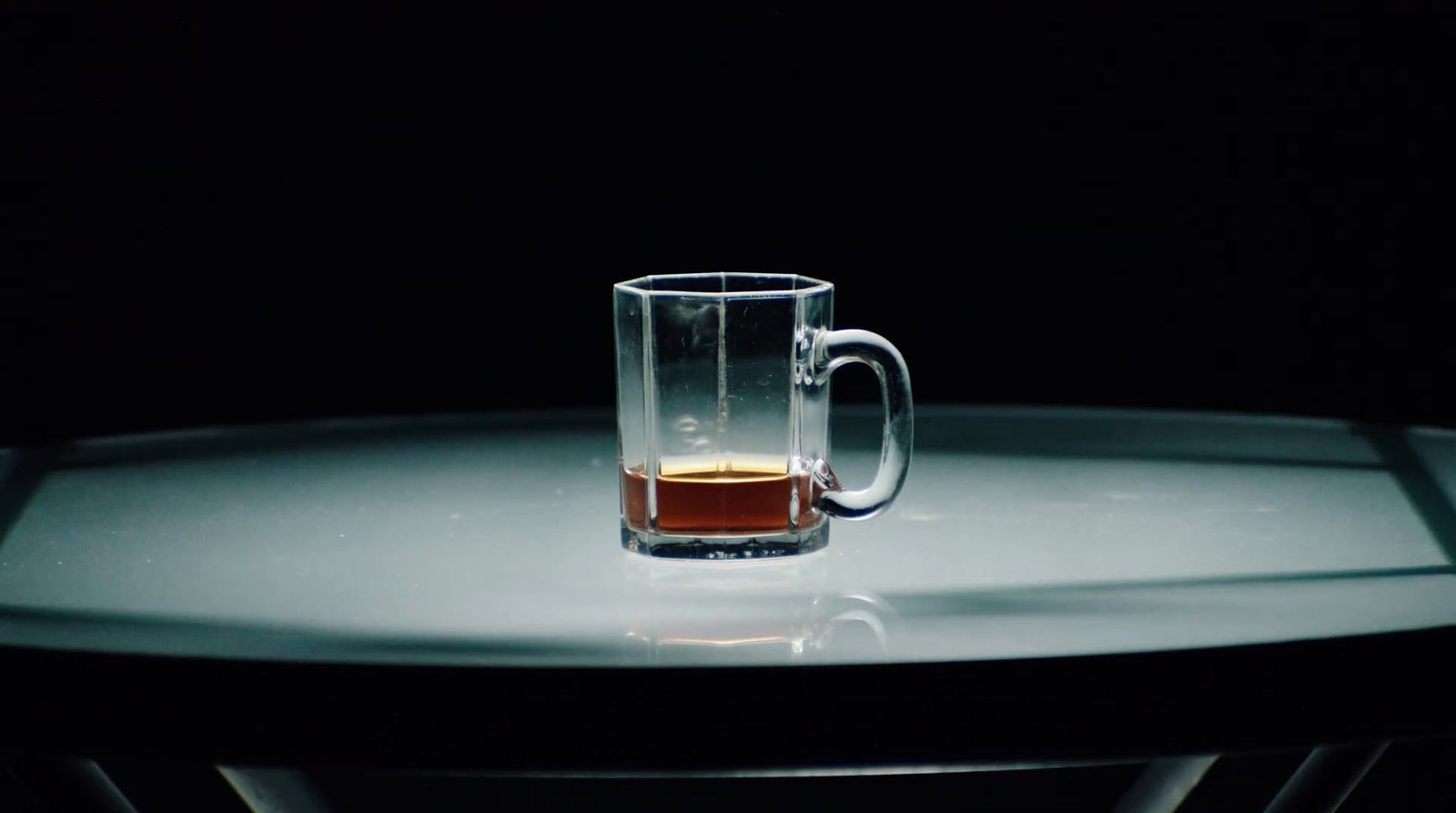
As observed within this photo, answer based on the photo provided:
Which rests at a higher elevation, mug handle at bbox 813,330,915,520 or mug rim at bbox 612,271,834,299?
mug rim at bbox 612,271,834,299

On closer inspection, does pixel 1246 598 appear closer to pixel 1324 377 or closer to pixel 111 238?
pixel 1324 377

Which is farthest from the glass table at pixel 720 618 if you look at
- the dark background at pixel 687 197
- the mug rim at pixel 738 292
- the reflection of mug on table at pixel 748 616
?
the dark background at pixel 687 197

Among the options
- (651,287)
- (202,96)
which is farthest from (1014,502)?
(202,96)

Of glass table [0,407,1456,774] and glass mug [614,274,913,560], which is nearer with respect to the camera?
glass table [0,407,1456,774]

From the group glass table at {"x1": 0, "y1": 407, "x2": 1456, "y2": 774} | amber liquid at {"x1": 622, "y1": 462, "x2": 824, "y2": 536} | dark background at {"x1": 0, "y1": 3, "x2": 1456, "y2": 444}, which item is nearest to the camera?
glass table at {"x1": 0, "y1": 407, "x2": 1456, "y2": 774}

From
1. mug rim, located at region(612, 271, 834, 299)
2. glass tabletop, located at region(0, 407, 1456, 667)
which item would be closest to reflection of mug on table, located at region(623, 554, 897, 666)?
glass tabletop, located at region(0, 407, 1456, 667)

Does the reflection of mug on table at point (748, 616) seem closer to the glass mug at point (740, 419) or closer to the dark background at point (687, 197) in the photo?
the glass mug at point (740, 419)

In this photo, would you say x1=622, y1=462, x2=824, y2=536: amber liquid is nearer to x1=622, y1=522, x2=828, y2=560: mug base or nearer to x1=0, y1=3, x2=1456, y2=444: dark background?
x1=622, y1=522, x2=828, y2=560: mug base

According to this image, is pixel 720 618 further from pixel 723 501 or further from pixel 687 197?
pixel 687 197
